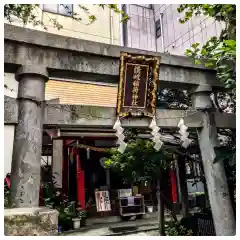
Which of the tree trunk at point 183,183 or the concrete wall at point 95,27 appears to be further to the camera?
the concrete wall at point 95,27

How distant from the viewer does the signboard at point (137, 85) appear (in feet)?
20.4

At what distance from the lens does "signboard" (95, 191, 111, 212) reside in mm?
11812

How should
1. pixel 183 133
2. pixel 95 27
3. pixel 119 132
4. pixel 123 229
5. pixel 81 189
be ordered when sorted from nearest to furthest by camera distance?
pixel 119 132
pixel 183 133
pixel 123 229
pixel 81 189
pixel 95 27

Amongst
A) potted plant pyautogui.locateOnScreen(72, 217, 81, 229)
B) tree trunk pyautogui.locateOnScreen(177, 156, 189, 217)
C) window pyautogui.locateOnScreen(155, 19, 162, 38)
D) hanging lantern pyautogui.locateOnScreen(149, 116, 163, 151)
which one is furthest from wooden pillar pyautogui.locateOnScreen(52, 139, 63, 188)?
window pyautogui.locateOnScreen(155, 19, 162, 38)

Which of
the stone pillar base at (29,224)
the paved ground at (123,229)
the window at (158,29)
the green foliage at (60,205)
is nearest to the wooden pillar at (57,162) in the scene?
the green foliage at (60,205)

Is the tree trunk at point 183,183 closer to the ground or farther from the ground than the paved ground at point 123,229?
farther from the ground

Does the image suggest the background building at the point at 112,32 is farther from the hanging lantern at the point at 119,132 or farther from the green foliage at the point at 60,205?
the hanging lantern at the point at 119,132

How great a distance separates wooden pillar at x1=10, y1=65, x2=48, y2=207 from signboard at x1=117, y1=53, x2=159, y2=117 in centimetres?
178

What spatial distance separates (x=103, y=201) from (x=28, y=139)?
7.45m

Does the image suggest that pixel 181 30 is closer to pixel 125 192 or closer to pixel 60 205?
pixel 125 192

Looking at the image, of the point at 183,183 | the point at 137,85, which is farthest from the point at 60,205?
the point at 137,85

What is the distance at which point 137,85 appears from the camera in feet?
20.9
